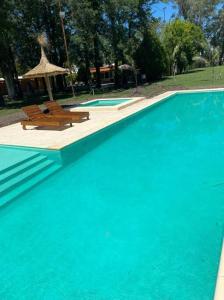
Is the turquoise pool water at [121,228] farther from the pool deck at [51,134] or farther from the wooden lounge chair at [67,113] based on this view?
the wooden lounge chair at [67,113]

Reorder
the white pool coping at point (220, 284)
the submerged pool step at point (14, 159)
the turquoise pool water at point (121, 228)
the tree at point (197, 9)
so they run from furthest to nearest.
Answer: the tree at point (197, 9), the submerged pool step at point (14, 159), the turquoise pool water at point (121, 228), the white pool coping at point (220, 284)

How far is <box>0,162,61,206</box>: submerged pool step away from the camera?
597cm

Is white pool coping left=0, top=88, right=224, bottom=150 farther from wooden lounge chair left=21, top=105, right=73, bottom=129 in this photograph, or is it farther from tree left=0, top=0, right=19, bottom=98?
tree left=0, top=0, right=19, bottom=98

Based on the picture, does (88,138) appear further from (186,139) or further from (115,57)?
(115,57)

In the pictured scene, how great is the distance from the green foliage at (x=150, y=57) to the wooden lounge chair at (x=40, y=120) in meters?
21.6

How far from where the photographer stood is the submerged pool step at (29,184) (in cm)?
597

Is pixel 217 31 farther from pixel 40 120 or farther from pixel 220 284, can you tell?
pixel 220 284

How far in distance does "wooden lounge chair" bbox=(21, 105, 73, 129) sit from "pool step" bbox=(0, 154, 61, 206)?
3000 mm

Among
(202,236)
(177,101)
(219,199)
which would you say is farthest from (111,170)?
(177,101)

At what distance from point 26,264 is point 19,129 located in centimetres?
842

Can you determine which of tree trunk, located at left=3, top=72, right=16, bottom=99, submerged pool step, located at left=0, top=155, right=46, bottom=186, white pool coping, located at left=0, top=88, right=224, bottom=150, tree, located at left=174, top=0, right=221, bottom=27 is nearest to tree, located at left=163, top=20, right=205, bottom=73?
tree, located at left=174, top=0, right=221, bottom=27

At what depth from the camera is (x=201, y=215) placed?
470cm

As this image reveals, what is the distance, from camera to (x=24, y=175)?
6.89 m

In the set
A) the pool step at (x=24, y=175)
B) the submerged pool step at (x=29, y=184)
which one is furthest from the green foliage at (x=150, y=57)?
the submerged pool step at (x=29, y=184)
